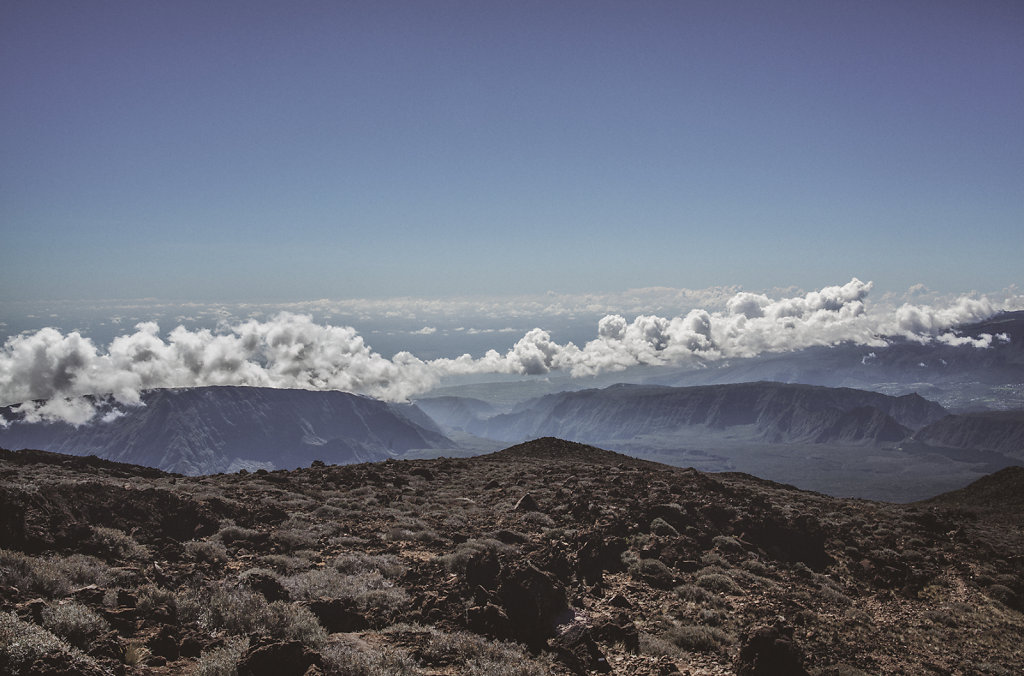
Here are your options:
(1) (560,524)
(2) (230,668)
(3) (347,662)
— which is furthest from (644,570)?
(2) (230,668)

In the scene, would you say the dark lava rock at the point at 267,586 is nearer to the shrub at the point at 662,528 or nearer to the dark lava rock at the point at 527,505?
the dark lava rock at the point at 527,505

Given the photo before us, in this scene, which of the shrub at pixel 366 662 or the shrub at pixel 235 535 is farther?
the shrub at pixel 235 535

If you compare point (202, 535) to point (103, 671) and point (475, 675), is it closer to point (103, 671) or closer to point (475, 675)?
point (103, 671)

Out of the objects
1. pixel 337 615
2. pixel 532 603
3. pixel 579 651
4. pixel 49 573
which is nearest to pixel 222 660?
pixel 337 615

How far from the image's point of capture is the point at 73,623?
29.9ft

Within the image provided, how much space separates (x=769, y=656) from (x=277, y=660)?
32.6 ft

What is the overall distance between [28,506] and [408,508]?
14045 millimetres

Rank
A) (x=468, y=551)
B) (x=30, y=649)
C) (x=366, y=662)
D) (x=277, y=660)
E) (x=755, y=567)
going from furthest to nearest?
1. (x=755, y=567)
2. (x=468, y=551)
3. (x=366, y=662)
4. (x=277, y=660)
5. (x=30, y=649)

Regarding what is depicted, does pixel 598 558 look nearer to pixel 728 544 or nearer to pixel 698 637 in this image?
pixel 698 637

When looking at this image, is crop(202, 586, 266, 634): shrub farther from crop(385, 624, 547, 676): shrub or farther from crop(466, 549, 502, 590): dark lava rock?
crop(466, 549, 502, 590): dark lava rock

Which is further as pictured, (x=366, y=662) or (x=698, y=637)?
(x=698, y=637)

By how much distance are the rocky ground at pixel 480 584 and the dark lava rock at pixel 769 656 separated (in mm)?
42

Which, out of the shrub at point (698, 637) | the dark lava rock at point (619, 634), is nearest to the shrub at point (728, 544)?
the shrub at point (698, 637)

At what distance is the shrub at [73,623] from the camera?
895 centimetres
